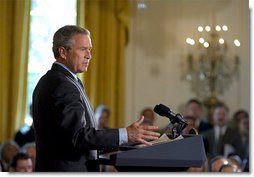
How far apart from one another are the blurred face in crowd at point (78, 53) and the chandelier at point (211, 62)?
6742 mm

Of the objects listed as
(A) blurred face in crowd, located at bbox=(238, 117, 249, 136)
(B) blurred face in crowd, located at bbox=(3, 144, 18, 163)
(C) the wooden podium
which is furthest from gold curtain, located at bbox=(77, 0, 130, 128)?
(C) the wooden podium

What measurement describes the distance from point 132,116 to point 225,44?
5.43 ft

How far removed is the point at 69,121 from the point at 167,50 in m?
7.36

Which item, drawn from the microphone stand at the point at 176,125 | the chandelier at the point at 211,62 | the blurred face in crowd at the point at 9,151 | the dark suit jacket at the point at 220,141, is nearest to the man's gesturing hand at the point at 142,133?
the microphone stand at the point at 176,125

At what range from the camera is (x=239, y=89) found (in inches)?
384

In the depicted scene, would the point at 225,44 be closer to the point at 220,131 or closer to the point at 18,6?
the point at 220,131

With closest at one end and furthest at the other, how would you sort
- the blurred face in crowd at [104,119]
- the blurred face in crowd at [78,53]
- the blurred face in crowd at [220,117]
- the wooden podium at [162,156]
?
the wooden podium at [162,156], the blurred face in crowd at [78,53], the blurred face in crowd at [220,117], the blurred face in crowd at [104,119]

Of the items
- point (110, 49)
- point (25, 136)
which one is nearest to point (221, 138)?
point (110, 49)

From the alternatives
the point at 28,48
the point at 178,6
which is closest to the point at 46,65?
the point at 28,48

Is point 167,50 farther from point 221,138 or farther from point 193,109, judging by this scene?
point 221,138

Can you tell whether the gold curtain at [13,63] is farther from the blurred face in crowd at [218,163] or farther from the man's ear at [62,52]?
the man's ear at [62,52]

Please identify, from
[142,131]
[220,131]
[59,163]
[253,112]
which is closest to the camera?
[253,112]

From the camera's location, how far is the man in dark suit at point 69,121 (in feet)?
8.19

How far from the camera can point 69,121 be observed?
2498 mm
